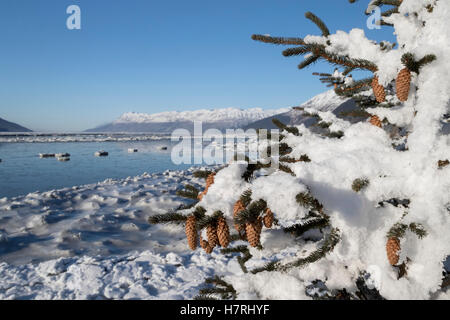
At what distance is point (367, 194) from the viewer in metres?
1.58

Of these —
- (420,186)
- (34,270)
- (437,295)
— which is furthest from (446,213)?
(34,270)

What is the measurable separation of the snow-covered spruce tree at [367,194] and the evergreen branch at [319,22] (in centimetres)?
15

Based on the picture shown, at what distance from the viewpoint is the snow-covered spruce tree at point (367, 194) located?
142 centimetres

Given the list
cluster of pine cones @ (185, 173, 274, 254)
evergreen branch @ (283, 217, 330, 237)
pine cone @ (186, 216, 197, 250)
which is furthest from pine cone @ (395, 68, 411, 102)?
pine cone @ (186, 216, 197, 250)

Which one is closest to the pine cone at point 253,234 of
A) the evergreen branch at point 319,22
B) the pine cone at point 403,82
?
the pine cone at point 403,82

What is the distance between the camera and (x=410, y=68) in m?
1.49

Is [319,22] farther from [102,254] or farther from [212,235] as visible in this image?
[102,254]

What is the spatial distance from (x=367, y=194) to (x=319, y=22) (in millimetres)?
1309

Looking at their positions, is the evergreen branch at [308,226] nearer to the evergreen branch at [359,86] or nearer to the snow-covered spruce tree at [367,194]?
the snow-covered spruce tree at [367,194]

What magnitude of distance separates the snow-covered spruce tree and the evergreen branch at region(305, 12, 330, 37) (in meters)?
0.15

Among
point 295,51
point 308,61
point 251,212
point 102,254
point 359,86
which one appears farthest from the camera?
point 102,254

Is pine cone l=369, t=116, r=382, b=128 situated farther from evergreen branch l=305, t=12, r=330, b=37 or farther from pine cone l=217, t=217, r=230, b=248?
pine cone l=217, t=217, r=230, b=248

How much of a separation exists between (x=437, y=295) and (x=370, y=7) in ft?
8.30

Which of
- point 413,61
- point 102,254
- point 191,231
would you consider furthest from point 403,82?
point 102,254
